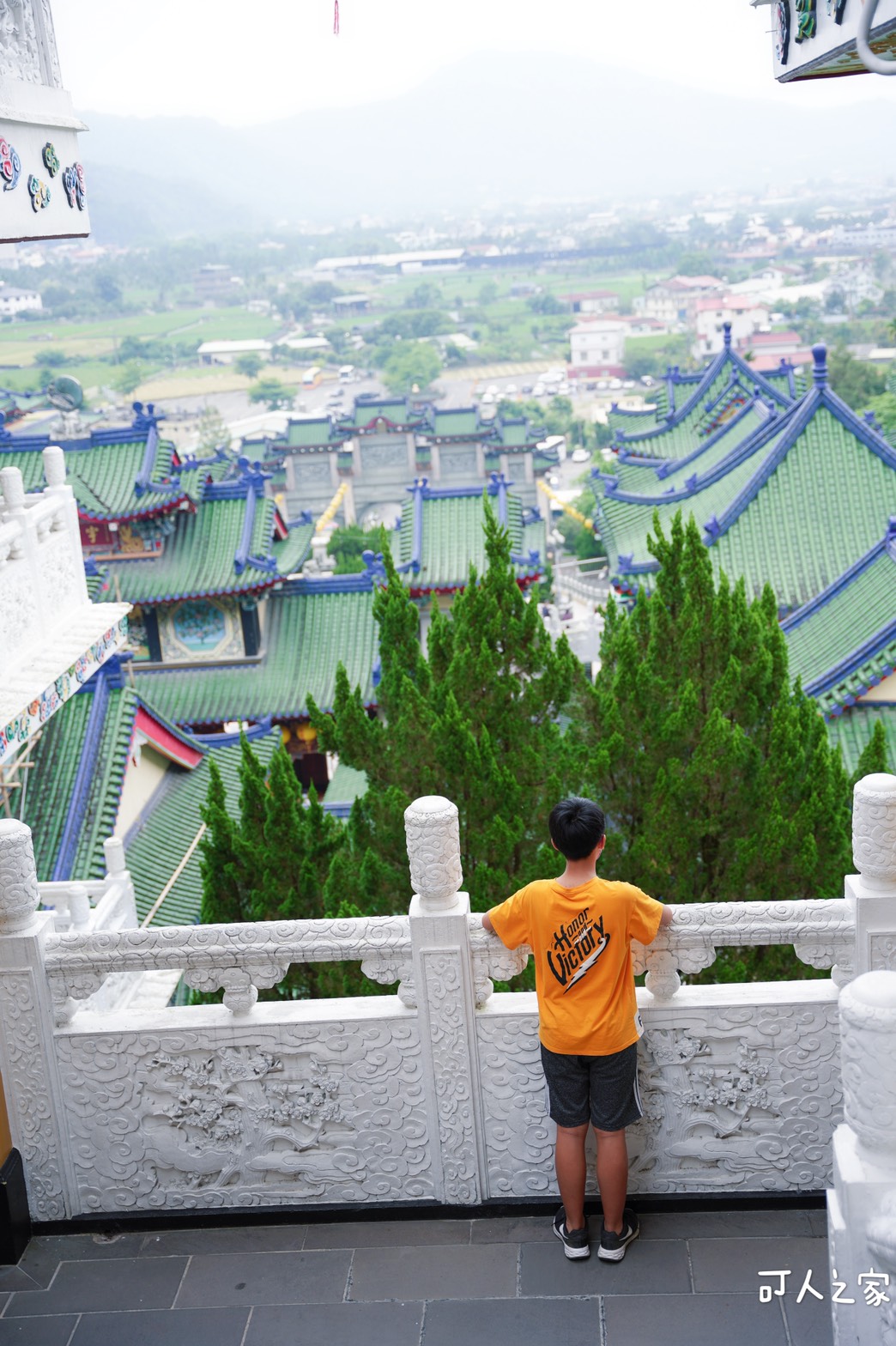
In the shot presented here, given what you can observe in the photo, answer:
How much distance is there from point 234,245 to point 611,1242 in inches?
6491

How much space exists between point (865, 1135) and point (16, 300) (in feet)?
424

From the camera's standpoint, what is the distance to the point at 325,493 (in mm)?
57062

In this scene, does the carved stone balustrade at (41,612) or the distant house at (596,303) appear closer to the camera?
the carved stone balustrade at (41,612)

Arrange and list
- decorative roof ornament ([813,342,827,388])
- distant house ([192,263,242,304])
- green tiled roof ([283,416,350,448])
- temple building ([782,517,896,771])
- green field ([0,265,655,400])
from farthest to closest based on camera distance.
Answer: distant house ([192,263,242,304]), green field ([0,265,655,400]), green tiled roof ([283,416,350,448]), decorative roof ornament ([813,342,827,388]), temple building ([782,517,896,771])

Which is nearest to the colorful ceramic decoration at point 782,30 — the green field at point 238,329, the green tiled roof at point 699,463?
the green tiled roof at point 699,463

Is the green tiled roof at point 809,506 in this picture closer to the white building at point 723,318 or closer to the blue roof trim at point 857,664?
the blue roof trim at point 857,664

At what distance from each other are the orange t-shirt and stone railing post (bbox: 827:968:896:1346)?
105cm

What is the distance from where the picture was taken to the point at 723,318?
99188mm

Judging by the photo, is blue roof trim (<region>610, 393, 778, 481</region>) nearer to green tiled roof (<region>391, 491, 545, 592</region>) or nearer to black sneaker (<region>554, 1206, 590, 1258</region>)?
green tiled roof (<region>391, 491, 545, 592</region>)

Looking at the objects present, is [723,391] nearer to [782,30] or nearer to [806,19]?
[782,30]

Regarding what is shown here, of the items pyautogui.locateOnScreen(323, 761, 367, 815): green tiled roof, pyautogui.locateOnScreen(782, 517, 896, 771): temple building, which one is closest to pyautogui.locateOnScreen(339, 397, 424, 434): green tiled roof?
pyautogui.locateOnScreen(323, 761, 367, 815): green tiled roof

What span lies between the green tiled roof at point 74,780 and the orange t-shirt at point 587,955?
6.34 meters

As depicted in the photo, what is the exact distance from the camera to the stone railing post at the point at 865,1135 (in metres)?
2.43

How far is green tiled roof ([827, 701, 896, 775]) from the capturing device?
1007 cm
